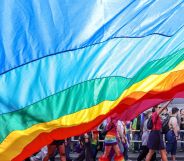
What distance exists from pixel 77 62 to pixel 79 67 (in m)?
0.05

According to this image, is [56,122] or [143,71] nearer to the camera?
[56,122]

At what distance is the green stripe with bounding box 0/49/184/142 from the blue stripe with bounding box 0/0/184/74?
0.33 metres

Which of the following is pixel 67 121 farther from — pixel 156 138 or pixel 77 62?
pixel 156 138

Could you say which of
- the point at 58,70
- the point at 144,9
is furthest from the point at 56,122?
the point at 144,9

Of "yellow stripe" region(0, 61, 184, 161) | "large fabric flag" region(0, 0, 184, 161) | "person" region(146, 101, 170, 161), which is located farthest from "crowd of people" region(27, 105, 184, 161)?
"yellow stripe" region(0, 61, 184, 161)

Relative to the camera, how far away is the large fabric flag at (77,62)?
492 cm

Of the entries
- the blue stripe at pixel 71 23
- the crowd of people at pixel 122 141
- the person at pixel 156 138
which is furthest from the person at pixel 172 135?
the blue stripe at pixel 71 23

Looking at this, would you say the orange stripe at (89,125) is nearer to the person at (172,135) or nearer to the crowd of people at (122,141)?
the crowd of people at (122,141)

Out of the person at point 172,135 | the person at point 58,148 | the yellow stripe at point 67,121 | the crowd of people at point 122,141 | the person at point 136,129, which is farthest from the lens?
the person at point 136,129

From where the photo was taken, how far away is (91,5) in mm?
5355

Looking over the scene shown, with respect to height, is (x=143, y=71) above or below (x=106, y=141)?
above

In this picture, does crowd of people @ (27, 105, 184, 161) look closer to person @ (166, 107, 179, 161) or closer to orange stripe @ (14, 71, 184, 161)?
person @ (166, 107, 179, 161)

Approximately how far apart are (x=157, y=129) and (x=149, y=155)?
82 cm

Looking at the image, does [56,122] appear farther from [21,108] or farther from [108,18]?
[108,18]
